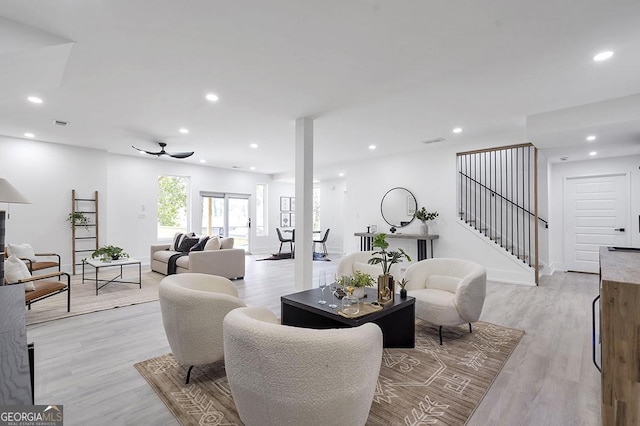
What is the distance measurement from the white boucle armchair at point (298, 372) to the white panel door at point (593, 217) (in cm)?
758

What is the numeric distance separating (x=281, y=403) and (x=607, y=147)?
6.97 meters

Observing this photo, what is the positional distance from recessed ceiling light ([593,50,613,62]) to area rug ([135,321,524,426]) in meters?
2.82

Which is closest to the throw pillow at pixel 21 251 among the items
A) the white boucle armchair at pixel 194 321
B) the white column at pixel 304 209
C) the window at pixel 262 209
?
the white column at pixel 304 209

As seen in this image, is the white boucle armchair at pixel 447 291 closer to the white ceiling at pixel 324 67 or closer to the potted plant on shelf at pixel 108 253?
the white ceiling at pixel 324 67

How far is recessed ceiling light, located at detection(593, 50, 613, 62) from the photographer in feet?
9.48

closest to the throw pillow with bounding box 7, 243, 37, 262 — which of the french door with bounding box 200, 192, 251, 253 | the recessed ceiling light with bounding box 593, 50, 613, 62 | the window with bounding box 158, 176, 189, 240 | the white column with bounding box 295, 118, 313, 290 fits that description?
the window with bounding box 158, 176, 189, 240

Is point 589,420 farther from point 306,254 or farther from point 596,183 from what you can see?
point 596,183

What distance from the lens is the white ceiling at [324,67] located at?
2.35 m

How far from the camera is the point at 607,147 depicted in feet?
18.2

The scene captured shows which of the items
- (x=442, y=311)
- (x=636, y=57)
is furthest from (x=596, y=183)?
(x=442, y=311)

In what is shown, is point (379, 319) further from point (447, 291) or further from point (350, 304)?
point (447, 291)

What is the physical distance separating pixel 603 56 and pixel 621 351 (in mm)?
2801

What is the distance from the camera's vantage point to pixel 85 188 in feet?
22.3

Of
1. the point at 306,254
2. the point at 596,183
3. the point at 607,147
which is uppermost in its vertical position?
the point at 607,147
